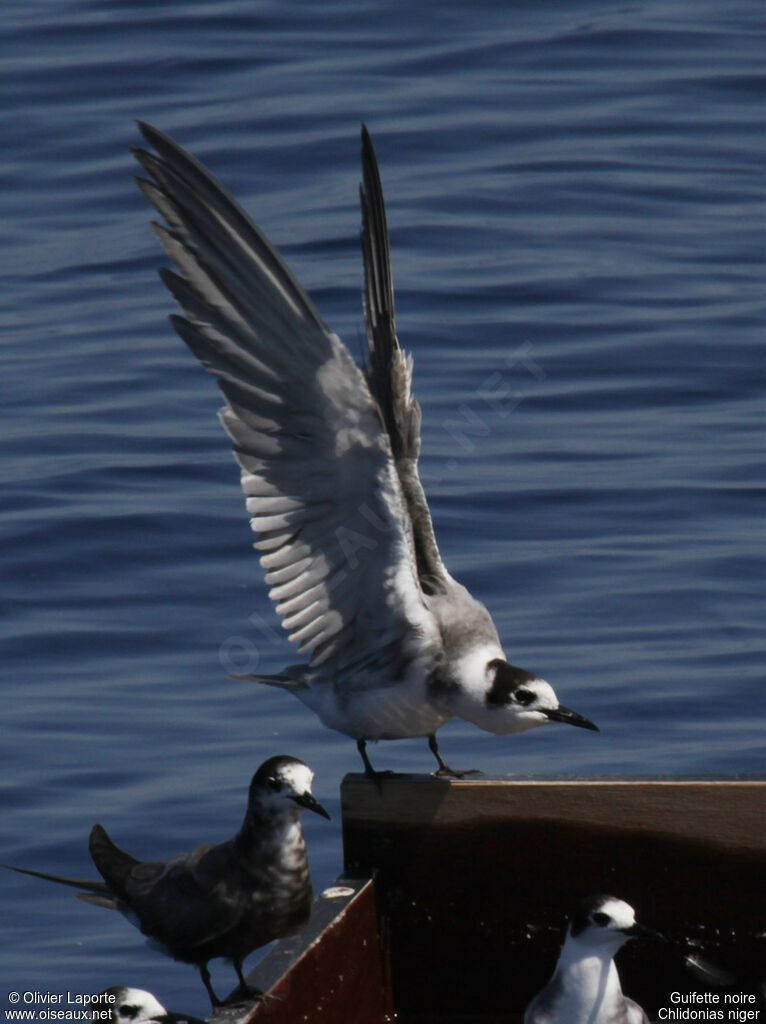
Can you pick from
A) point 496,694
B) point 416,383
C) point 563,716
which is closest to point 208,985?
point 496,694

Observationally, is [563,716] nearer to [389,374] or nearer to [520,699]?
[520,699]

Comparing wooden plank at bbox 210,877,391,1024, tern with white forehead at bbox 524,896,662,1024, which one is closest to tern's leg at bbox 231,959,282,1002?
wooden plank at bbox 210,877,391,1024

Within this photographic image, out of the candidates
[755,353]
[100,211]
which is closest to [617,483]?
[755,353]

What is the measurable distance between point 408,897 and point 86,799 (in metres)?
3.30

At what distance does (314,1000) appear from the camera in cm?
462

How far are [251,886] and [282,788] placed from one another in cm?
22

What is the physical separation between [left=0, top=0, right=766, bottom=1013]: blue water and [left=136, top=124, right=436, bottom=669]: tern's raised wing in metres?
2.20

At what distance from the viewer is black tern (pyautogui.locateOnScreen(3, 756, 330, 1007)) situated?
4.72 metres

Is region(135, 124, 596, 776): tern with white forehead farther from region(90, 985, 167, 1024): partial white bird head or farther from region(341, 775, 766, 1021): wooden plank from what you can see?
region(90, 985, 167, 1024): partial white bird head

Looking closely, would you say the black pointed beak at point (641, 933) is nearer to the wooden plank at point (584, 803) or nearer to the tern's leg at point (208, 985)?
the wooden plank at point (584, 803)

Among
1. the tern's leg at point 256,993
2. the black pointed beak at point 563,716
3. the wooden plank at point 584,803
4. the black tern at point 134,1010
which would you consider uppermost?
the black pointed beak at point 563,716

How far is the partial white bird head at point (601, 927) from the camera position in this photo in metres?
4.56

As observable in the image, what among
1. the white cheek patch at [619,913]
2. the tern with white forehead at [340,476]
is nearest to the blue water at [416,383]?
the tern with white forehead at [340,476]

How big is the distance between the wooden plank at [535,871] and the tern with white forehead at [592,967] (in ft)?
0.99
